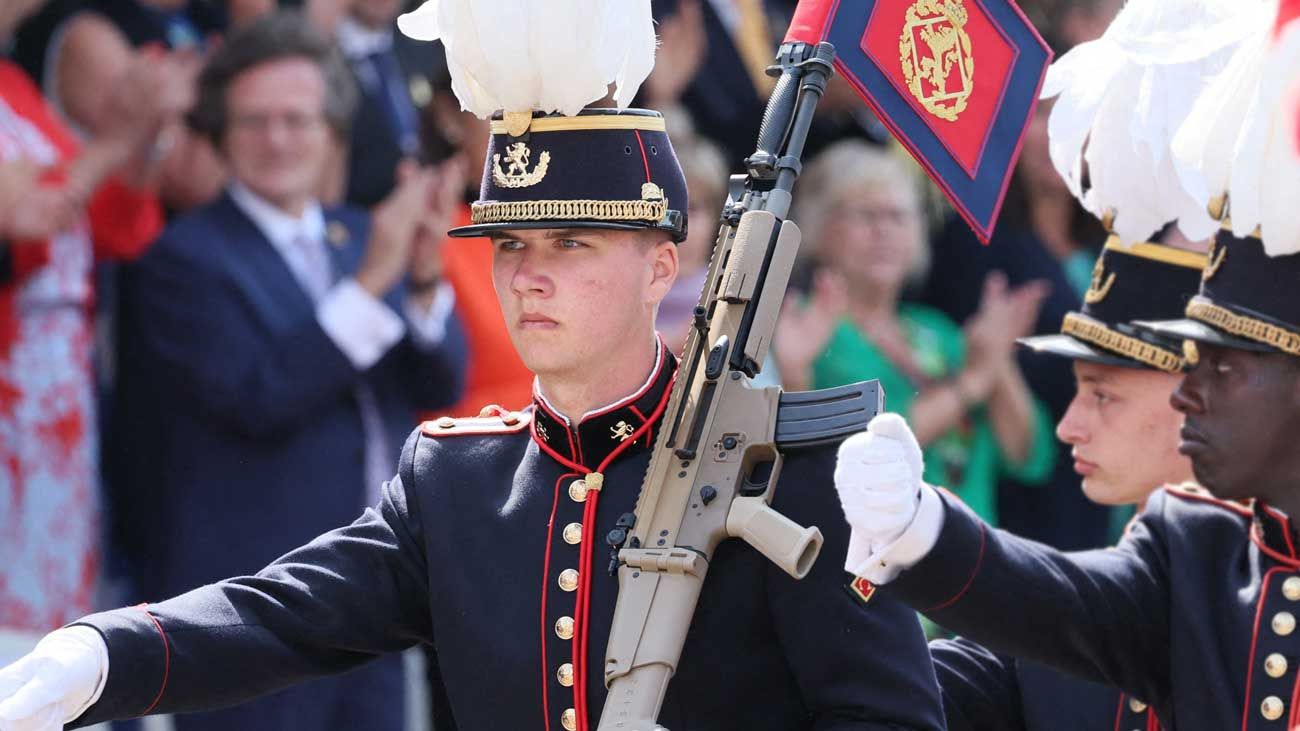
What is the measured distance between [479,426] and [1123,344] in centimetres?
178

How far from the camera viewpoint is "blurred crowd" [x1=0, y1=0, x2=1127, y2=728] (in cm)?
674

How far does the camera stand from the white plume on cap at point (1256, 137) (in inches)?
171

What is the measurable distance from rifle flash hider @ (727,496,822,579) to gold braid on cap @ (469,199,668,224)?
60 cm

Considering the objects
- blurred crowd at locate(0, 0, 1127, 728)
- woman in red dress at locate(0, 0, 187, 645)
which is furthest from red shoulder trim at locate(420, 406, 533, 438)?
woman in red dress at locate(0, 0, 187, 645)

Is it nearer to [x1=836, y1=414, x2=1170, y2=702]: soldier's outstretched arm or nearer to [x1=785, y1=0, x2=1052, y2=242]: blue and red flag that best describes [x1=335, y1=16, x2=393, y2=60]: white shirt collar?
[x1=785, y1=0, x2=1052, y2=242]: blue and red flag

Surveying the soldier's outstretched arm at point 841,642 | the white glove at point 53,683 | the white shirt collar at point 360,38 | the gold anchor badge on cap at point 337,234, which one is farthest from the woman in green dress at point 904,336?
the white glove at point 53,683

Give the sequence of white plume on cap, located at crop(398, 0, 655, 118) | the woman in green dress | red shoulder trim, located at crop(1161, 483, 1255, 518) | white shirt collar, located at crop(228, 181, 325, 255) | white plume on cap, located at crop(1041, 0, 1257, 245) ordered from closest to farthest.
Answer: white plume on cap, located at crop(398, 0, 655, 118), red shoulder trim, located at crop(1161, 483, 1255, 518), white plume on cap, located at crop(1041, 0, 1257, 245), white shirt collar, located at crop(228, 181, 325, 255), the woman in green dress

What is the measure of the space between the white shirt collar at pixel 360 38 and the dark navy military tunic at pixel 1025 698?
350cm

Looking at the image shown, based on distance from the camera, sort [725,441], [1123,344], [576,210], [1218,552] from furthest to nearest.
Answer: [1123,344] < [1218,552] < [576,210] < [725,441]

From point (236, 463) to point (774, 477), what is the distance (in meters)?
3.09

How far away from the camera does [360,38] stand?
7863 mm

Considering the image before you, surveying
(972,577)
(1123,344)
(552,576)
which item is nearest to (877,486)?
(972,577)

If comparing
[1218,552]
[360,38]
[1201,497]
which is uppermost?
[360,38]

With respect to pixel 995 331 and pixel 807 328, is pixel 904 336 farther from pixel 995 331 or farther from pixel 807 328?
pixel 807 328
